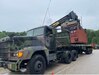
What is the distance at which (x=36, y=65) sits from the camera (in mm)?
10156

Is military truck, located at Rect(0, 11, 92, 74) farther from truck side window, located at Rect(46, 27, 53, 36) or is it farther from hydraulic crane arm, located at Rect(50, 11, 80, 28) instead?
hydraulic crane arm, located at Rect(50, 11, 80, 28)

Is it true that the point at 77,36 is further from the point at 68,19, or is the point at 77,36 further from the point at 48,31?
the point at 48,31

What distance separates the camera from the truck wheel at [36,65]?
9930 mm

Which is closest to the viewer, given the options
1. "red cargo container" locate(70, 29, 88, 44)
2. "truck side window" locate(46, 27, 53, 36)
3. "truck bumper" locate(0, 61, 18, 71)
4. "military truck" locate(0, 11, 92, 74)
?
"truck bumper" locate(0, 61, 18, 71)

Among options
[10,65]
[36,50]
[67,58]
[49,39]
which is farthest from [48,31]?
[10,65]

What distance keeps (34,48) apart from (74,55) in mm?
5392

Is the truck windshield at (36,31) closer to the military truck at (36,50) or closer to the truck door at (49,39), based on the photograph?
the military truck at (36,50)

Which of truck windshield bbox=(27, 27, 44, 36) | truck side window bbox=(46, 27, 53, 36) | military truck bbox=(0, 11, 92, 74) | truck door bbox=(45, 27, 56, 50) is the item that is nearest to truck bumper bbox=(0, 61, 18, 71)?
military truck bbox=(0, 11, 92, 74)

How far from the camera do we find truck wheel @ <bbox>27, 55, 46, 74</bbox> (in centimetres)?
993

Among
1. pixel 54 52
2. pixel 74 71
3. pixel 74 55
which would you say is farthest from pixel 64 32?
pixel 74 71

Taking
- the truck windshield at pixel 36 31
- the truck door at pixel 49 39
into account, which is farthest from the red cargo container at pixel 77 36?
the truck windshield at pixel 36 31

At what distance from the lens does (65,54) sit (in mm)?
13523

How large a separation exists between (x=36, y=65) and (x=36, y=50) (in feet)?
2.32

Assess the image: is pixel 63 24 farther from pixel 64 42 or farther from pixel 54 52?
pixel 54 52
